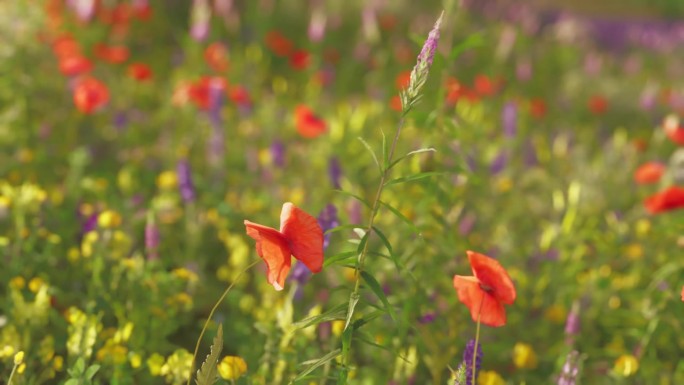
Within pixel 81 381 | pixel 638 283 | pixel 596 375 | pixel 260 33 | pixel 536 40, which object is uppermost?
pixel 536 40

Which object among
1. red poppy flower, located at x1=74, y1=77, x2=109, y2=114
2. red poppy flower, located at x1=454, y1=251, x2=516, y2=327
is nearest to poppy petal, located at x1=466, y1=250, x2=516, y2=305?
red poppy flower, located at x1=454, y1=251, x2=516, y2=327

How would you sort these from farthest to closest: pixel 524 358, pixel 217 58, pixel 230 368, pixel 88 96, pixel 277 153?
pixel 217 58, pixel 277 153, pixel 88 96, pixel 524 358, pixel 230 368

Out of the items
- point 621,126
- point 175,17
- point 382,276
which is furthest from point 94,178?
point 621,126

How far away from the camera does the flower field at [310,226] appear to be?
5.39 feet

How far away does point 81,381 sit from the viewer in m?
1.47

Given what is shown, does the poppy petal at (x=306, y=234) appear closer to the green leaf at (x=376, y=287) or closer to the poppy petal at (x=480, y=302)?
the green leaf at (x=376, y=287)

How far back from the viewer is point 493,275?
1.39 metres

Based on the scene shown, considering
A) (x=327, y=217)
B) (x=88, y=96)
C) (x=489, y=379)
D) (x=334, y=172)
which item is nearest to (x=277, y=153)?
(x=334, y=172)

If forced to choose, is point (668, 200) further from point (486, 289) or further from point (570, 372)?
point (486, 289)

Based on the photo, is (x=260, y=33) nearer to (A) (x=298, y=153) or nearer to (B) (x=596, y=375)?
(A) (x=298, y=153)

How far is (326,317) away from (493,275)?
335mm

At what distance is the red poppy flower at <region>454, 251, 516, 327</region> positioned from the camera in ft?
4.52

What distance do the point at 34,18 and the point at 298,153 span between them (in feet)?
4.24

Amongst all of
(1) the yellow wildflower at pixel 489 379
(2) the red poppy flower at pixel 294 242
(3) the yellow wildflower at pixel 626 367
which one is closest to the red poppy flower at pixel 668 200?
(3) the yellow wildflower at pixel 626 367
